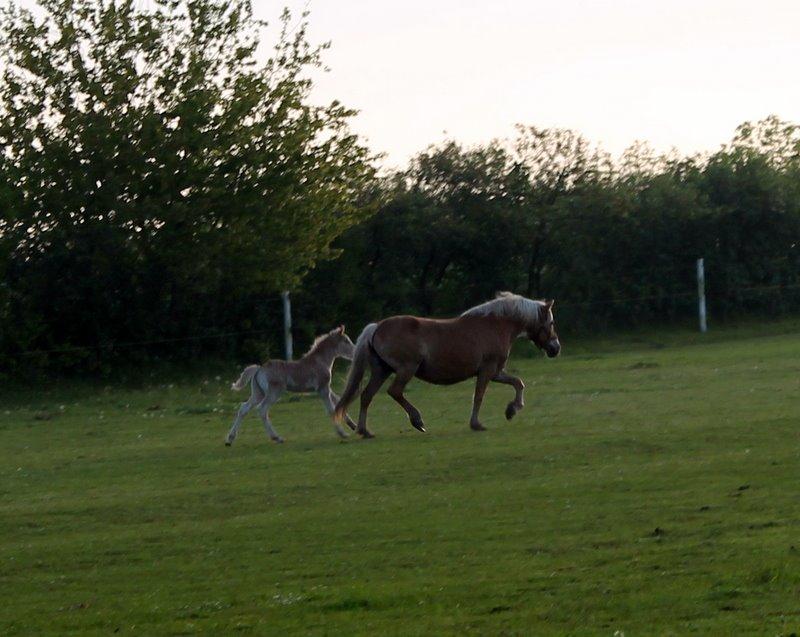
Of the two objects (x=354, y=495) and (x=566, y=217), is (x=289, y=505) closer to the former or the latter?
(x=354, y=495)

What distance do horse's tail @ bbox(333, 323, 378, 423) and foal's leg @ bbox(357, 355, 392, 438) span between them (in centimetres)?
13

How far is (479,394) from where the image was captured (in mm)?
17500

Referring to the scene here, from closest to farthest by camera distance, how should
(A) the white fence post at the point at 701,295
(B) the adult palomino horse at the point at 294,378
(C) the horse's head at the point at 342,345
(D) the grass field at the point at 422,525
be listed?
(D) the grass field at the point at 422,525, (B) the adult palomino horse at the point at 294,378, (C) the horse's head at the point at 342,345, (A) the white fence post at the point at 701,295

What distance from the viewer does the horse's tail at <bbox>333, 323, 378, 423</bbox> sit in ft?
56.7

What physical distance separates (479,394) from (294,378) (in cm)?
241

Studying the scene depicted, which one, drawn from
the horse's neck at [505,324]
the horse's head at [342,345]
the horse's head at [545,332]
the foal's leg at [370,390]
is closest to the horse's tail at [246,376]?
the horse's head at [342,345]

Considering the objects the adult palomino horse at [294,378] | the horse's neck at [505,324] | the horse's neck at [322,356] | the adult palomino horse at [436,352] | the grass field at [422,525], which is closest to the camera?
the grass field at [422,525]

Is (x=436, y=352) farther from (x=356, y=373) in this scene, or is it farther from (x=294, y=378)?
(x=294, y=378)

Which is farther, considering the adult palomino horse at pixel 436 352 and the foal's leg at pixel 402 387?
the adult palomino horse at pixel 436 352

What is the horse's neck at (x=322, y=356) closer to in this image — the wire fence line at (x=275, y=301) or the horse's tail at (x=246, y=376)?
the horse's tail at (x=246, y=376)

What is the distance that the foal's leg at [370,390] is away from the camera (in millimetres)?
17203

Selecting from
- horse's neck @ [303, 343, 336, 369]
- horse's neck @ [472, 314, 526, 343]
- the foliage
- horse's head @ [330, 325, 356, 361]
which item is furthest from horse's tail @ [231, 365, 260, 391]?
the foliage

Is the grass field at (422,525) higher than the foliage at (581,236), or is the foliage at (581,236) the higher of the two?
the foliage at (581,236)

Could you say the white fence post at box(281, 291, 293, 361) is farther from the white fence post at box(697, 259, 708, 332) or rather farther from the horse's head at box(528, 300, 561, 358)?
the white fence post at box(697, 259, 708, 332)
